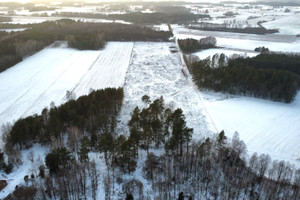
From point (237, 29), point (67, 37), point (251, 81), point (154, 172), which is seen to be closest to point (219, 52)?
point (251, 81)

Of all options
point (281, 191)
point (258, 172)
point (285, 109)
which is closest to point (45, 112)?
point (258, 172)

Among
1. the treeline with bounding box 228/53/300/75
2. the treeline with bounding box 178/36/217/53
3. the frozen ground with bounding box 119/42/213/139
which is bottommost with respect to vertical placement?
the frozen ground with bounding box 119/42/213/139

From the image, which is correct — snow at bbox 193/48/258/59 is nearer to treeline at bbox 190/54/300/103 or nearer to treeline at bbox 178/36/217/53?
treeline at bbox 178/36/217/53

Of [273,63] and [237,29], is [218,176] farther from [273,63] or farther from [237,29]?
[237,29]

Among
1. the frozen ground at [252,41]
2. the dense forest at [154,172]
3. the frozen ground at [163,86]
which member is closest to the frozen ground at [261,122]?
the frozen ground at [163,86]

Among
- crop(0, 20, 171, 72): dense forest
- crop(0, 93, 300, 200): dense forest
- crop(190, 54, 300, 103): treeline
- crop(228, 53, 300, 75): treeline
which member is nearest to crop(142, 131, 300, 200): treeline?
crop(0, 93, 300, 200): dense forest

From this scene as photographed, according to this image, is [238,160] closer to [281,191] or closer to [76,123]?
[281,191]
